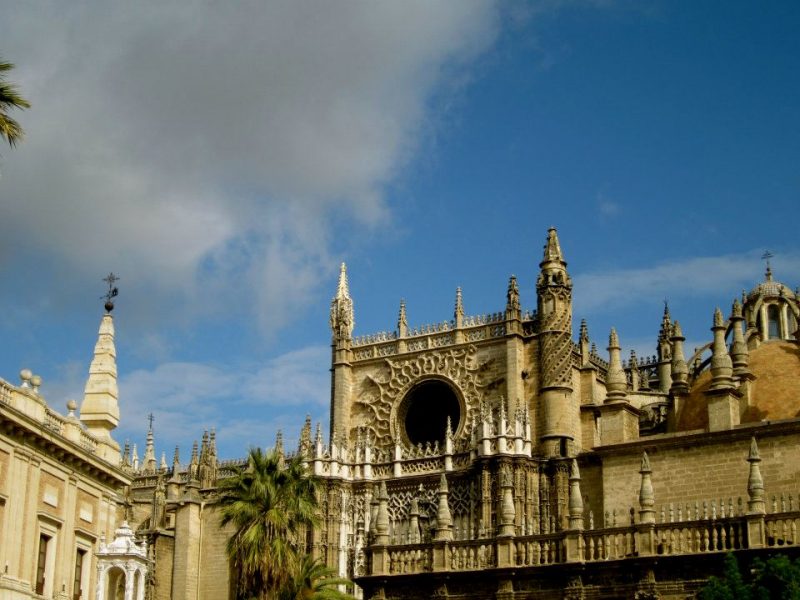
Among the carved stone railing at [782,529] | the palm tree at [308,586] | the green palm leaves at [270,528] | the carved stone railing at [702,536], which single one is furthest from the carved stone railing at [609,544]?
the green palm leaves at [270,528]

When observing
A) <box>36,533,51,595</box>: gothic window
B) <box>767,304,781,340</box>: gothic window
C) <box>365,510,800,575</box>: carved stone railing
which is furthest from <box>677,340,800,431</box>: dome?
<box>36,533,51,595</box>: gothic window

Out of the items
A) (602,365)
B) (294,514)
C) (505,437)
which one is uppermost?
(602,365)

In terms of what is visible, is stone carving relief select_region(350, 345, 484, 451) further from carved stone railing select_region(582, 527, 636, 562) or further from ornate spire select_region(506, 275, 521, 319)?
carved stone railing select_region(582, 527, 636, 562)

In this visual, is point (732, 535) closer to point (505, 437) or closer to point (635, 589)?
point (635, 589)

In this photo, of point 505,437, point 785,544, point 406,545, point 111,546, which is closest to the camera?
point 785,544

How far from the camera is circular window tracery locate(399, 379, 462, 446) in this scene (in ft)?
160

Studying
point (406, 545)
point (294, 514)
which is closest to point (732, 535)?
point (406, 545)

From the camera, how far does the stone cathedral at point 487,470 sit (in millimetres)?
30281

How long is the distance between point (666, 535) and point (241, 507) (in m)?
11.0

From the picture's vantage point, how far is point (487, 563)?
32.2 meters

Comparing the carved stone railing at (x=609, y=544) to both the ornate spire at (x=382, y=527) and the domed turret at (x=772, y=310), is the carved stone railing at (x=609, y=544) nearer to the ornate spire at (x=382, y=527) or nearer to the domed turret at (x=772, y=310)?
the ornate spire at (x=382, y=527)

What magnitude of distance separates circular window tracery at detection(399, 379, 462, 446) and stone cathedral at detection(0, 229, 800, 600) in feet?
0.27

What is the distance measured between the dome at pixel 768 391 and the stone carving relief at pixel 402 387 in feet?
32.7

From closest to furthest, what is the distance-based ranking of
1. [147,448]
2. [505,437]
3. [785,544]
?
[785,544] → [505,437] → [147,448]
